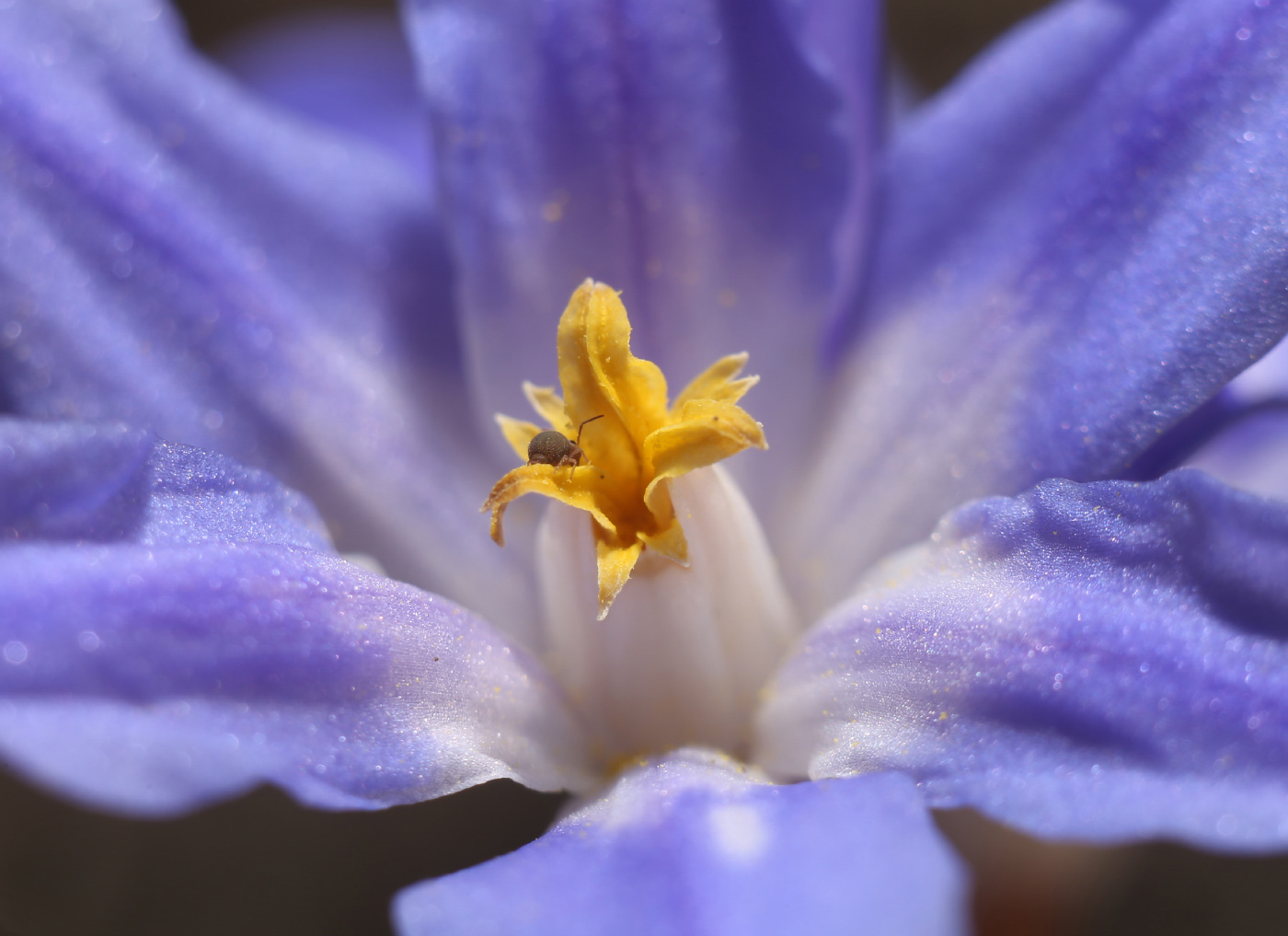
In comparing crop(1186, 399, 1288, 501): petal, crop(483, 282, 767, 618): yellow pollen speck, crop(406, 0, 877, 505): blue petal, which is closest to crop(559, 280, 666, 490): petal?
crop(483, 282, 767, 618): yellow pollen speck

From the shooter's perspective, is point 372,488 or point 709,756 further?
point 372,488

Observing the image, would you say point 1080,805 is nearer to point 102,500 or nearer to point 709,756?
point 709,756

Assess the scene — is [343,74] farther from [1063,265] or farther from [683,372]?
[1063,265]

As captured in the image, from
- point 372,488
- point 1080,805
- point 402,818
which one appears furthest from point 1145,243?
point 402,818

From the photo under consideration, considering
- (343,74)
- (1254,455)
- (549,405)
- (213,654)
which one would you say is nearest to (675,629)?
(549,405)

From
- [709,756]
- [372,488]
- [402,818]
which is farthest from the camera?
[402,818]
